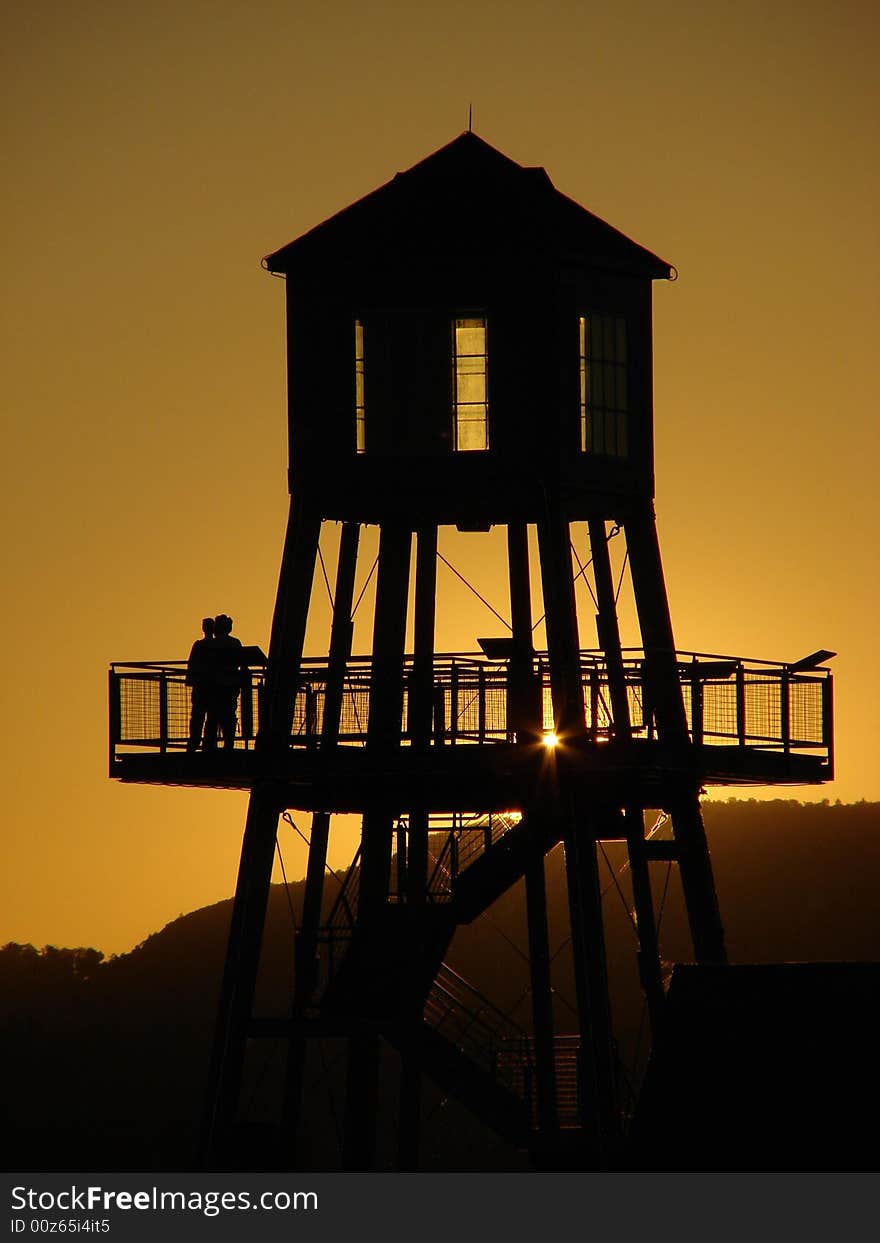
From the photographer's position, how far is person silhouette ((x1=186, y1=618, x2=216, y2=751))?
53844mm

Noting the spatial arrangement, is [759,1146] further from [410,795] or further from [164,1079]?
[164,1079]

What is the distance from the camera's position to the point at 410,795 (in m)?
54.7

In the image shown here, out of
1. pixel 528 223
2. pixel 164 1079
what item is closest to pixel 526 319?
pixel 528 223

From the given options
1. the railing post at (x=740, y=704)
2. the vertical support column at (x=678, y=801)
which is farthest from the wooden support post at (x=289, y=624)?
the railing post at (x=740, y=704)

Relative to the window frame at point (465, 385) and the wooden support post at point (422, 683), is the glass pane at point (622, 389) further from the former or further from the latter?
the wooden support post at point (422, 683)

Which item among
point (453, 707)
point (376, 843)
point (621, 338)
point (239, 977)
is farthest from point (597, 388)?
point (239, 977)

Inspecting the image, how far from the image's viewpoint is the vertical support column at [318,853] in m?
55.1

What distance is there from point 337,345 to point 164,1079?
2345 inches

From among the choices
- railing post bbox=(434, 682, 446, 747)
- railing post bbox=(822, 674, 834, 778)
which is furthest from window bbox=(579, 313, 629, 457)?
railing post bbox=(822, 674, 834, 778)

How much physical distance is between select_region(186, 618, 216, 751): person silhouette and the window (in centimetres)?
582

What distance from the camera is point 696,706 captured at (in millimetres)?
53656

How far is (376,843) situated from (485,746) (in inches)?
233

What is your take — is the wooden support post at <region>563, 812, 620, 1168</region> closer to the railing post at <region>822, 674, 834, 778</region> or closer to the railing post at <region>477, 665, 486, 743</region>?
the railing post at <region>477, 665, 486, 743</region>

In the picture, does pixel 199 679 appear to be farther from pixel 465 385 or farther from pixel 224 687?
pixel 465 385
